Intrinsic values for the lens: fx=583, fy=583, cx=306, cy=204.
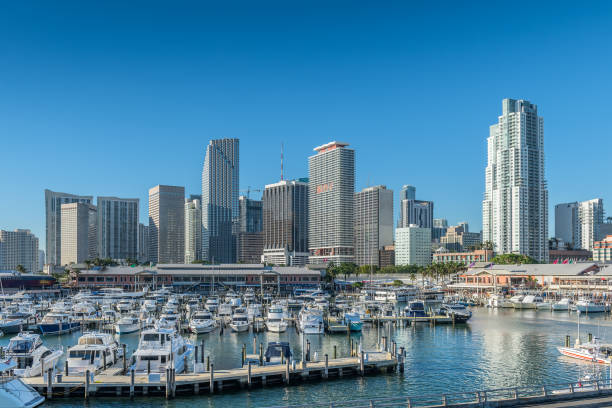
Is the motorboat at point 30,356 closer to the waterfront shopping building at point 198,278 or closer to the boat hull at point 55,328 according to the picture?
the boat hull at point 55,328

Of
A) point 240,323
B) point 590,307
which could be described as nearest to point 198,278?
point 240,323

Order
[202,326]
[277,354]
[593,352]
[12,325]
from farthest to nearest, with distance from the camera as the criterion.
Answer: [12,325] → [202,326] → [593,352] → [277,354]

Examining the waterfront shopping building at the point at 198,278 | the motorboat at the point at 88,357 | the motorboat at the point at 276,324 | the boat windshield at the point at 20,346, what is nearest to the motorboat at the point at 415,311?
the motorboat at the point at 276,324

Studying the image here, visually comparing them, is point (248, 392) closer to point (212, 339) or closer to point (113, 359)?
point (113, 359)

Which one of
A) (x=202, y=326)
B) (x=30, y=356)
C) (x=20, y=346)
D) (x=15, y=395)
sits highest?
(x=15, y=395)

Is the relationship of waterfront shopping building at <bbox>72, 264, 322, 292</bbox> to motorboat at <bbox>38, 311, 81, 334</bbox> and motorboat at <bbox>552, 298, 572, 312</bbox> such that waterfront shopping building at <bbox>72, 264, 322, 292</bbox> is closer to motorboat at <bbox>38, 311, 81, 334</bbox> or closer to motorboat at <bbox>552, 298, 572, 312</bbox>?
motorboat at <bbox>552, 298, 572, 312</bbox>

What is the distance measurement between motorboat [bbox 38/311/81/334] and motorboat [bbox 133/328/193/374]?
33630 millimetres

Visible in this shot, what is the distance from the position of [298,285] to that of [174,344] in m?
129

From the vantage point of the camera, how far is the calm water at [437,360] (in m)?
45.8

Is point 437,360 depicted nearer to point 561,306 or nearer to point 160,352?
point 160,352

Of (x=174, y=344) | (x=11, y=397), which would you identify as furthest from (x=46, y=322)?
(x=11, y=397)

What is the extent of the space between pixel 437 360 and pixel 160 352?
29.5 metres

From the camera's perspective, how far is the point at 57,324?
273 ft

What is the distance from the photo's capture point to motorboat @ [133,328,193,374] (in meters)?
49.5
